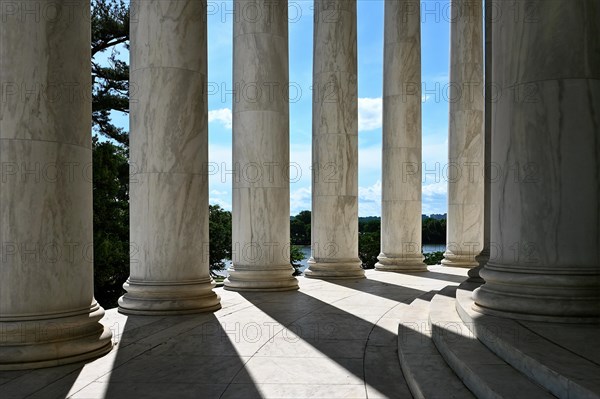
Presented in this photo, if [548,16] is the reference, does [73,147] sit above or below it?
below

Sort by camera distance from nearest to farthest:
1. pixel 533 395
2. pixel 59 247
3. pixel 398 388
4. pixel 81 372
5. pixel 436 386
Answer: pixel 533 395
pixel 436 386
pixel 398 388
pixel 81 372
pixel 59 247

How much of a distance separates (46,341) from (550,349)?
11907cm

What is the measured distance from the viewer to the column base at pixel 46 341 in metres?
144

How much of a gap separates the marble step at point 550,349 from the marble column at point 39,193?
102819 mm

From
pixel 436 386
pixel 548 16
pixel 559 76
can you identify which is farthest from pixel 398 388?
pixel 548 16

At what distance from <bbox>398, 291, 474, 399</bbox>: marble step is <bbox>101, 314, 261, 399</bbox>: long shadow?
3477 centimetres

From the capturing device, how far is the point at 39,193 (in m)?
150

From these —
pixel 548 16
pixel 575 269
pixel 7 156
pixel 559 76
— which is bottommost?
pixel 575 269

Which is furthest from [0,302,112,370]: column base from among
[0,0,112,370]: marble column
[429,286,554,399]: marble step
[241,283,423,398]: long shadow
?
[429,286,554,399]: marble step

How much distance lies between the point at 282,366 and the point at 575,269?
252 feet

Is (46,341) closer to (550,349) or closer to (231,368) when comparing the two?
(231,368)

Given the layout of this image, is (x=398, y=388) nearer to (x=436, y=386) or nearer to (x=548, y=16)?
(x=436, y=386)

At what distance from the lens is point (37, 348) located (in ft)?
476

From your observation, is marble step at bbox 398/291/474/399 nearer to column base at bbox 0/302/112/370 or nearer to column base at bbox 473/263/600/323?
column base at bbox 473/263/600/323
